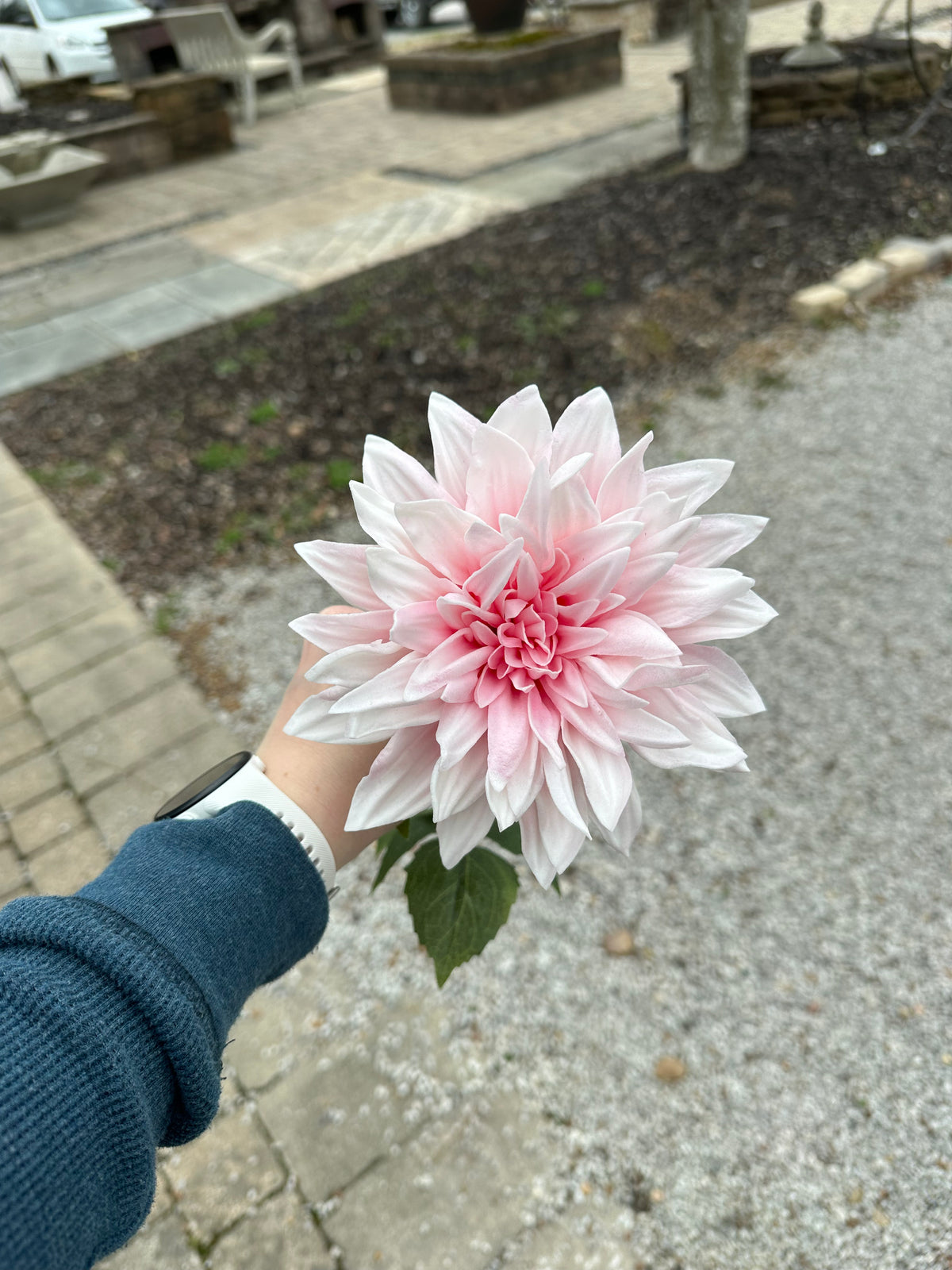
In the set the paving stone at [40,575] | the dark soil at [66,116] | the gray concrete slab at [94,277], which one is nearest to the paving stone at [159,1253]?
the paving stone at [40,575]

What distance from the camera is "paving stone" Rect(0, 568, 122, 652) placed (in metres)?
3.89

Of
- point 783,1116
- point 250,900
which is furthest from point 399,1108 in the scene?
point 250,900

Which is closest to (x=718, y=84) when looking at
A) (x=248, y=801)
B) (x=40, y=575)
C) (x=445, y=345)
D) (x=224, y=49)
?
(x=445, y=345)

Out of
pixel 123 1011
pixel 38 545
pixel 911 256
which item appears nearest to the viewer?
pixel 123 1011

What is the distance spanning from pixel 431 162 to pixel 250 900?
9.72 meters

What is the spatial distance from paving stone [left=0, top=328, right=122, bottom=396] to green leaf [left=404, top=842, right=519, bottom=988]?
6.01 m

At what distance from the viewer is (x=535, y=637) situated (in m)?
0.96

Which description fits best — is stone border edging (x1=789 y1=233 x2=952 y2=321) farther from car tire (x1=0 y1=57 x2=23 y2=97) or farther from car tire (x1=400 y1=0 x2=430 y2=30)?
car tire (x1=400 y1=0 x2=430 y2=30)

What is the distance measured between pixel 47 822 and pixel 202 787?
1951 millimetres

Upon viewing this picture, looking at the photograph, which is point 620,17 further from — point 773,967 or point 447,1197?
point 447,1197

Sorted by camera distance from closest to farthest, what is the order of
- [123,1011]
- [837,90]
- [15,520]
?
[123,1011] → [15,520] → [837,90]

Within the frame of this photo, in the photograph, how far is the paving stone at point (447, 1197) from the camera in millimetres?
1958

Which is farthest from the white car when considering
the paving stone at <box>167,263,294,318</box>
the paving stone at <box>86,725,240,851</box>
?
the paving stone at <box>86,725,240,851</box>

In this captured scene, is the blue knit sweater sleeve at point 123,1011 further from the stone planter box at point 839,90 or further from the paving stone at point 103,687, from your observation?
the stone planter box at point 839,90
